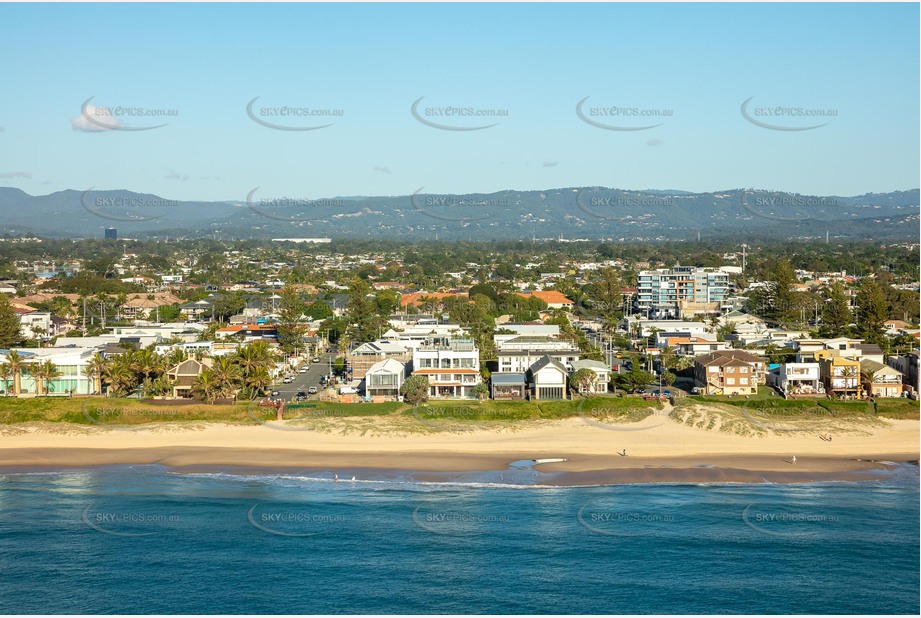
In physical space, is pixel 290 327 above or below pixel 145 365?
above

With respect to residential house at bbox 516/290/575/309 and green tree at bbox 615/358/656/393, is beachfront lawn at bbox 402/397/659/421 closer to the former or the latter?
green tree at bbox 615/358/656/393

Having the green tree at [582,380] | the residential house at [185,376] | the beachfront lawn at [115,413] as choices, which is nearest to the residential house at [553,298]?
the green tree at [582,380]

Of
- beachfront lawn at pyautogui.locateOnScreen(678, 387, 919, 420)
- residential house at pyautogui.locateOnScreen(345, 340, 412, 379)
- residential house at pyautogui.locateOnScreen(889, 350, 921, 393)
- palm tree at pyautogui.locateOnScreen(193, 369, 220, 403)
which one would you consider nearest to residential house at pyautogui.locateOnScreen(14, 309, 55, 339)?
palm tree at pyautogui.locateOnScreen(193, 369, 220, 403)

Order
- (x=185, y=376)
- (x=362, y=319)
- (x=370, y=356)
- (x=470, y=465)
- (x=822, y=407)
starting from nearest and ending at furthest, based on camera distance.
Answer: (x=470, y=465), (x=822, y=407), (x=185, y=376), (x=370, y=356), (x=362, y=319)

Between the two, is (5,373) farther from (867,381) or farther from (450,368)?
(867,381)

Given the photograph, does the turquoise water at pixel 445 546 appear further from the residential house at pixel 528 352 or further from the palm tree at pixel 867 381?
the residential house at pixel 528 352

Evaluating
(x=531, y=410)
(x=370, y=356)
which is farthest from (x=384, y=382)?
(x=531, y=410)
